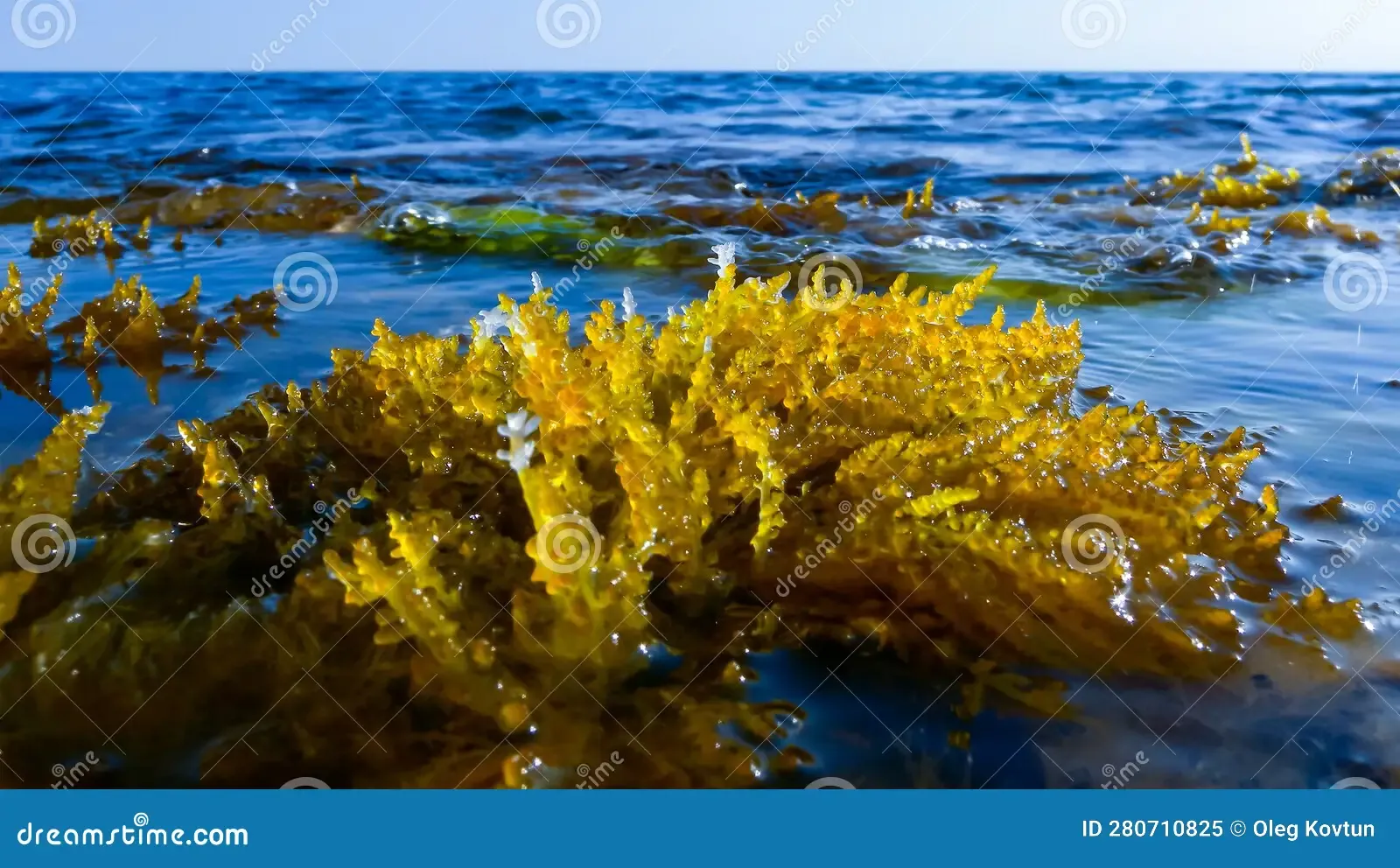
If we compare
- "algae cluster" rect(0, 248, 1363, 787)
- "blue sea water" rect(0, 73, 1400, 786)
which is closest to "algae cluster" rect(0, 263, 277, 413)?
"blue sea water" rect(0, 73, 1400, 786)

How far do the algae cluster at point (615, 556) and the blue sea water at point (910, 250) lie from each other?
6.8 inches

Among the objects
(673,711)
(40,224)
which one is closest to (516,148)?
(40,224)

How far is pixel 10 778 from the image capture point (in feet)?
6.13

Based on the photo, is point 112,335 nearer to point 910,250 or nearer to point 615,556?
point 615,556

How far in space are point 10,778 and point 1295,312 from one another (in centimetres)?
594

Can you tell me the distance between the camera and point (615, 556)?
2.02 metres

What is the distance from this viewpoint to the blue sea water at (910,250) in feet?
6.64

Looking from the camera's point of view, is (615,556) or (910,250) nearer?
(615,556)

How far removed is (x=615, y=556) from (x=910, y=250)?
5.13 meters

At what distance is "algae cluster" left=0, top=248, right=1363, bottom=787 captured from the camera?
75.5 inches

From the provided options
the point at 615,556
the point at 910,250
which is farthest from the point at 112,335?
the point at 910,250

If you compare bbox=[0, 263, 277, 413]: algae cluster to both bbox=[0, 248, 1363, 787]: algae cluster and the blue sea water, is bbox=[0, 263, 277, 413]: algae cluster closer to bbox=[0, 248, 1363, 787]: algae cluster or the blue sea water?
the blue sea water

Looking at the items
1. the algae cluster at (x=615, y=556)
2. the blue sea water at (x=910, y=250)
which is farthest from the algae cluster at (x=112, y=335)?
the algae cluster at (x=615, y=556)

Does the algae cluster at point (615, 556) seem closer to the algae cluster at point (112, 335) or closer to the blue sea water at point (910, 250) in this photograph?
the blue sea water at point (910, 250)
